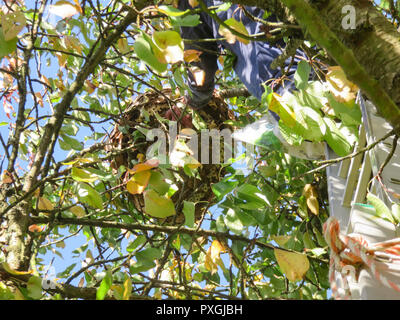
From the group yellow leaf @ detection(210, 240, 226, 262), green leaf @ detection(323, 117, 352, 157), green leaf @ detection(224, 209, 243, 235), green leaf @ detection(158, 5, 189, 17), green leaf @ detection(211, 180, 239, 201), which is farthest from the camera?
yellow leaf @ detection(210, 240, 226, 262)

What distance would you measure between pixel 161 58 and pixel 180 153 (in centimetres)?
37

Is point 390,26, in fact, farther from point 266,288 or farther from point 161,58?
point 266,288

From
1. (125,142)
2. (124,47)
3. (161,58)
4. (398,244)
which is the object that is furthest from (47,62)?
(398,244)

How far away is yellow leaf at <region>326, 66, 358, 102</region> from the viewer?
95cm

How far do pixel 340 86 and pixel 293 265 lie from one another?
480mm

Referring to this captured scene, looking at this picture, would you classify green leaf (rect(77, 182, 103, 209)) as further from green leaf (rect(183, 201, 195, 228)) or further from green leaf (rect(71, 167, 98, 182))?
green leaf (rect(183, 201, 195, 228))

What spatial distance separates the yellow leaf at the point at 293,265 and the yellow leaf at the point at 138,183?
403 millimetres

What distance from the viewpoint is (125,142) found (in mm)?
2012

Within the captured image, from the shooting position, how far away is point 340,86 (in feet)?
3.16

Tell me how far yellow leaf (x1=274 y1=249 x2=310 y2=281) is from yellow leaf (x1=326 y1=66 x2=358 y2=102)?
45cm

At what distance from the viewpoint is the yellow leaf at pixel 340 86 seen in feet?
3.12

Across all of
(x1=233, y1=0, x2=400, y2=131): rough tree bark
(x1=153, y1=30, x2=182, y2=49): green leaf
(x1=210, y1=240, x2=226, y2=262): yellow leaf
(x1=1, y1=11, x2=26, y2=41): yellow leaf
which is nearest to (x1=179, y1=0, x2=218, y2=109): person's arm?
(x1=210, y1=240, x2=226, y2=262): yellow leaf

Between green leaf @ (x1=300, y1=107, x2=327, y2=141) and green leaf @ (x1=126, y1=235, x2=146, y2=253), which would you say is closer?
green leaf @ (x1=300, y1=107, x2=327, y2=141)

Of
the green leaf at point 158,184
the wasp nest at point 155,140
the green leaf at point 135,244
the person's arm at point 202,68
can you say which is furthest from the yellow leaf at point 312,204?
the green leaf at point 158,184
